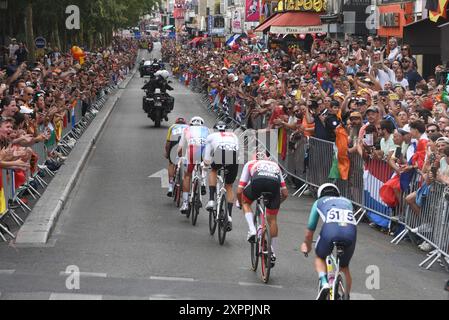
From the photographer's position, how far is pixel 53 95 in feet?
85.1

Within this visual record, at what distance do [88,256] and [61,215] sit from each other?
3.80 meters

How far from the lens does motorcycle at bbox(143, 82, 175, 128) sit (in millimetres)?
37156

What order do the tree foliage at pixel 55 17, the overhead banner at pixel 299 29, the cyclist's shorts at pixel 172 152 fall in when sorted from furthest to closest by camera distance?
the overhead banner at pixel 299 29 < the tree foliage at pixel 55 17 < the cyclist's shorts at pixel 172 152

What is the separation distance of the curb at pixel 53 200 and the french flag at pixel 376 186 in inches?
196

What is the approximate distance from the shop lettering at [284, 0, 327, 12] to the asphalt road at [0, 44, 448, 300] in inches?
1160

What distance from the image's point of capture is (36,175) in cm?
2036

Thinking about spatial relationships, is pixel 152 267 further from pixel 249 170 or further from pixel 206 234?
pixel 206 234

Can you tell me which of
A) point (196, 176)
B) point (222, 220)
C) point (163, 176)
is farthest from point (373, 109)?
point (163, 176)

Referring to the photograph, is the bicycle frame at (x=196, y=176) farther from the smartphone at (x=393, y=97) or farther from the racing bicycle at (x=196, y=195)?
the smartphone at (x=393, y=97)

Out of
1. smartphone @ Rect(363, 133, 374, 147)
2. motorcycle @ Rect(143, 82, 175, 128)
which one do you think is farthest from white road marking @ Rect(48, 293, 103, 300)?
motorcycle @ Rect(143, 82, 175, 128)

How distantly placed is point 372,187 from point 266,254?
5.06 m

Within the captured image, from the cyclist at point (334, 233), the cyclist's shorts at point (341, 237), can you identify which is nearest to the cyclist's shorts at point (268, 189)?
the cyclist at point (334, 233)

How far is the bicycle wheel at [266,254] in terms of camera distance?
496 inches
